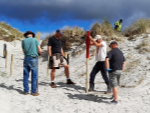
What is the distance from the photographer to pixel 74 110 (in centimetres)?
496

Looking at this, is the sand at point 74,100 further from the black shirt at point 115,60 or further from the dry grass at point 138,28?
the dry grass at point 138,28

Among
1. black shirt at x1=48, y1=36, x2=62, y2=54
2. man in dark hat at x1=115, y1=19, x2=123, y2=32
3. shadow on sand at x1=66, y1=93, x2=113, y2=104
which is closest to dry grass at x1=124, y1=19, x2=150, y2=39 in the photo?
man in dark hat at x1=115, y1=19, x2=123, y2=32

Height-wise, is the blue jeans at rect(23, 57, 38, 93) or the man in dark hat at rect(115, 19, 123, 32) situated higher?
the man in dark hat at rect(115, 19, 123, 32)

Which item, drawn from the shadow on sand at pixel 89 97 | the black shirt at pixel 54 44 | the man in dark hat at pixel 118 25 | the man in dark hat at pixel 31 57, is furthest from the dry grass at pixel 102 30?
the man in dark hat at pixel 31 57

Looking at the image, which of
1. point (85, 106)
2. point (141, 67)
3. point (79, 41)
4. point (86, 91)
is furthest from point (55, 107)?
point (79, 41)

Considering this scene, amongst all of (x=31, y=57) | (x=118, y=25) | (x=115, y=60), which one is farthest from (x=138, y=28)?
(x=31, y=57)

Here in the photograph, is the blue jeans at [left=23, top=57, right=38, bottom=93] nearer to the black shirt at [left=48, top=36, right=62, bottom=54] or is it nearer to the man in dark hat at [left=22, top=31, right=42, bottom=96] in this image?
the man in dark hat at [left=22, top=31, right=42, bottom=96]

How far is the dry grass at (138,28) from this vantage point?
12.9 metres

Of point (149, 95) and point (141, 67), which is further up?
point (141, 67)

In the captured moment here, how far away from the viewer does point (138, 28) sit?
526 inches

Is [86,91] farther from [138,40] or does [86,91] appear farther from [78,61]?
[138,40]

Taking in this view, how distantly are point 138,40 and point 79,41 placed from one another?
12.7ft

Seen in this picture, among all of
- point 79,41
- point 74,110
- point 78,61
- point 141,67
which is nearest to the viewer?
point 74,110

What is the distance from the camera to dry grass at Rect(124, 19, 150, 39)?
12.9m
